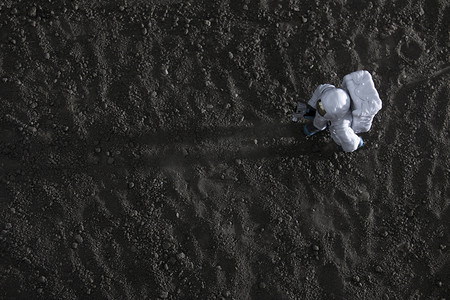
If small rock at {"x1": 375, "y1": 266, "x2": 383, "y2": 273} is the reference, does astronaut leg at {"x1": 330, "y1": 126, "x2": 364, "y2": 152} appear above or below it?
above

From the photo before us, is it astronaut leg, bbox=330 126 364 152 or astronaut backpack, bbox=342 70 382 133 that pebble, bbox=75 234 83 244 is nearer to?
astronaut leg, bbox=330 126 364 152

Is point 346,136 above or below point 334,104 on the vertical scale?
below

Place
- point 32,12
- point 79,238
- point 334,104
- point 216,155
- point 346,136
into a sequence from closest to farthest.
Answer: point 334,104 < point 346,136 < point 79,238 < point 216,155 < point 32,12

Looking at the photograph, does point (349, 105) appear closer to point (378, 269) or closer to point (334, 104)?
point (334, 104)

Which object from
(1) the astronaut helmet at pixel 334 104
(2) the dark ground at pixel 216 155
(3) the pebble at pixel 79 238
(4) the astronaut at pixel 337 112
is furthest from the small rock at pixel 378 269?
(3) the pebble at pixel 79 238

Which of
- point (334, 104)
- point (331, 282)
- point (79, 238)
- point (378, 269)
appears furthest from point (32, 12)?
point (378, 269)

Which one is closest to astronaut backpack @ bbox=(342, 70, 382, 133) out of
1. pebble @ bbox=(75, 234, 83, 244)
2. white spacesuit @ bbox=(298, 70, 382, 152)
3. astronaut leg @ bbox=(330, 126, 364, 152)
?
white spacesuit @ bbox=(298, 70, 382, 152)

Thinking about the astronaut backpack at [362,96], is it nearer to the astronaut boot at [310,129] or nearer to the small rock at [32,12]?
the astronaut boot at [310,129]
